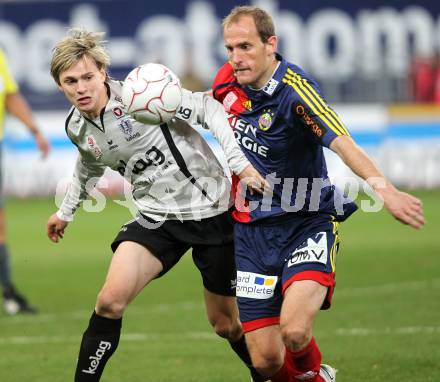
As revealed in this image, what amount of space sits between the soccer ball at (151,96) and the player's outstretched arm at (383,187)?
1088 millimetres

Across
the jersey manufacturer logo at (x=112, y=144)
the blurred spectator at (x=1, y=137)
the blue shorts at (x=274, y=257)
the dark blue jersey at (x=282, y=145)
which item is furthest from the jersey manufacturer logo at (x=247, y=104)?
the blurred spectator at (x=1, y=137)

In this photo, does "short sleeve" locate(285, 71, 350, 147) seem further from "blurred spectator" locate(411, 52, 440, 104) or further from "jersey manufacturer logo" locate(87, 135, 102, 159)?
"blurred spectator" locate(411, 52, 440, 104)

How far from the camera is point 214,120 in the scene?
22.5 feet

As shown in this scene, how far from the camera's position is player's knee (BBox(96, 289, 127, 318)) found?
6.69 meters

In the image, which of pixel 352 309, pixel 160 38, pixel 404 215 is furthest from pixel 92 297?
pixel 160 38

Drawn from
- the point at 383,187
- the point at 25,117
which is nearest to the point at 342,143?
the point at 383,187

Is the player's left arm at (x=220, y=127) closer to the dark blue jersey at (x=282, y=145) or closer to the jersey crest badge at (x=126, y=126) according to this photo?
the dark blue jersey at (x=282, y=145)

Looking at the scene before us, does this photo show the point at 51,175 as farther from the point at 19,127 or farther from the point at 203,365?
the point at 203,365

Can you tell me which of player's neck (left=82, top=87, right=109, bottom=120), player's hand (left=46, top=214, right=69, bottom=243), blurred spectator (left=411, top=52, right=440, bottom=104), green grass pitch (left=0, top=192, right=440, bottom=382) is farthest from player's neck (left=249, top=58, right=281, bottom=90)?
blurred spectator (left=411, top=52, right=440, bottom=104)

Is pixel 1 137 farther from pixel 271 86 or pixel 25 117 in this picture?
pixel 271 86

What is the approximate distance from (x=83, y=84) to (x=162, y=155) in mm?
731

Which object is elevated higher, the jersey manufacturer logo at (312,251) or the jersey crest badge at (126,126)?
the jersey crest badge at (126,126)

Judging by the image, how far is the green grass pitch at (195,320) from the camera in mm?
8164

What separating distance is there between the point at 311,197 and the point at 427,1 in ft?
60.8
